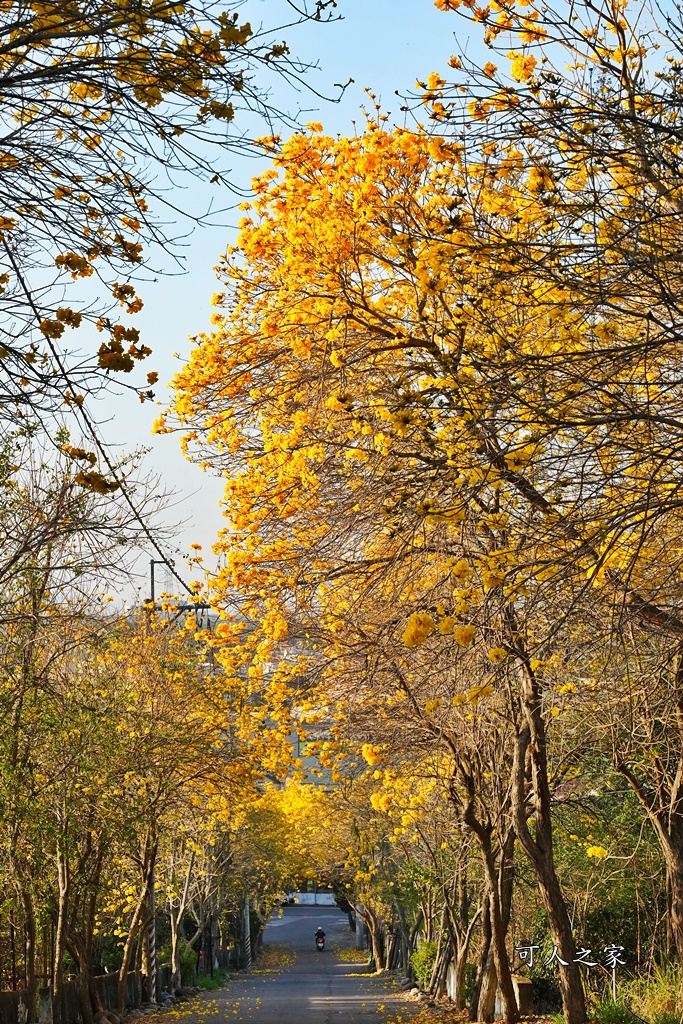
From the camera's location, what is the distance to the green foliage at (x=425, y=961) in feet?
82.6


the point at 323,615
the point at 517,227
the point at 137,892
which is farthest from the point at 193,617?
the point at 137,892

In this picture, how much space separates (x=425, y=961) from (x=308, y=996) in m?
2.82

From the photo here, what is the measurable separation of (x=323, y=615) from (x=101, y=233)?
527 centimetres

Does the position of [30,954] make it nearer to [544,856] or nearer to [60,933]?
[60,933]

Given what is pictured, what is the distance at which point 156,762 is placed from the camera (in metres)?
17.5

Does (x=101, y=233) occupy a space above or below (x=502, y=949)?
above

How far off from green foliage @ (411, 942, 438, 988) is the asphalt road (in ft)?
2.20

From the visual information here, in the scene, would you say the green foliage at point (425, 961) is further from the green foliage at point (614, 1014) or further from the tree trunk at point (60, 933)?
the green foliage at point (614, 1014)

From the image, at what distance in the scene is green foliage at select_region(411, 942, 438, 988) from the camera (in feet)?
82.6

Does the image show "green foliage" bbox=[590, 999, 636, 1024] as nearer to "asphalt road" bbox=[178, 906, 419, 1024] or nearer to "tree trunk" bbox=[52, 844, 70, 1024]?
"tree trunk" bbox=[52, 844, 70, 1024]

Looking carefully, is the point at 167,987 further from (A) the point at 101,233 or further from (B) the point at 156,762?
(A) the point at 101,233

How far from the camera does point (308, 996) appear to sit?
25875 millimetres

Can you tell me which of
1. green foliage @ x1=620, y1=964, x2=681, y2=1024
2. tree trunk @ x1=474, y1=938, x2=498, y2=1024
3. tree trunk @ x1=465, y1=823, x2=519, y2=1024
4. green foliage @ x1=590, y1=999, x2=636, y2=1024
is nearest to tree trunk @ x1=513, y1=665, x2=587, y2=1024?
green foliage @ x1=620, y1=964, x2=681, y2=1024

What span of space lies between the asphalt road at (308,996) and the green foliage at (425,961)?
26.4 inches
